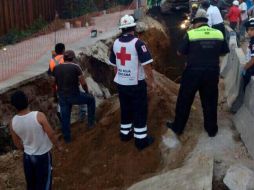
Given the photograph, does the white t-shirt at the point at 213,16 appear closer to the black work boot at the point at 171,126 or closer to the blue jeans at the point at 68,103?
the black work boot at the point at 171,126

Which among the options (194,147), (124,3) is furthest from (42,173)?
(124,3)

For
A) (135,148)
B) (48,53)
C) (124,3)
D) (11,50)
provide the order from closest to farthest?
(135,148) → (48,53) → (11,50) → (124,3)

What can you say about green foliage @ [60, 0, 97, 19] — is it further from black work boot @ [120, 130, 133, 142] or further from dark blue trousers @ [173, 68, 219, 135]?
dark blue trousers @ [173, 68, 219, 135]

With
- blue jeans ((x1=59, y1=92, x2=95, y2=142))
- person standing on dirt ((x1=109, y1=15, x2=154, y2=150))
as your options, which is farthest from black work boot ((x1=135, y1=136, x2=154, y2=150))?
blue jeans ((x1=59, y1=92, x2=95, y2=142))

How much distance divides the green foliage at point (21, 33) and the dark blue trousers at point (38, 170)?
883 centimetres

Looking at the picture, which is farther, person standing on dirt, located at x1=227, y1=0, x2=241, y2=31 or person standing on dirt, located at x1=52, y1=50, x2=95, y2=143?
person standing on dirt, located at x1=227, y1=0, x2=241, y2=31

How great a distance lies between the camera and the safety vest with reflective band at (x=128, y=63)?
680cm

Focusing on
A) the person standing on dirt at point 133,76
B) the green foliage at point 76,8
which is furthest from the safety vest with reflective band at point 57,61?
the green foliage at point 76,8

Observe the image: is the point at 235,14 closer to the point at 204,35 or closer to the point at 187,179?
the point at 204,35

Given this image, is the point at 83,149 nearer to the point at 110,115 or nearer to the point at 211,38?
the point at 110,115

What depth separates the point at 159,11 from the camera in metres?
25.8

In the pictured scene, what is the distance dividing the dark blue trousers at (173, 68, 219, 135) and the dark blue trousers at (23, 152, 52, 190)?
7.69 ft

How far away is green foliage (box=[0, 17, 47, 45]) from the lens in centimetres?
1422

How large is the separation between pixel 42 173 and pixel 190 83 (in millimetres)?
2631
